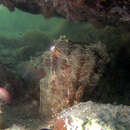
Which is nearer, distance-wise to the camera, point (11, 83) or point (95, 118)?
point (95, 118)

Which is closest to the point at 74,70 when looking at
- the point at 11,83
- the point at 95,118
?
the point at 95,118

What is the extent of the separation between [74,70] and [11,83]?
6.77 ft

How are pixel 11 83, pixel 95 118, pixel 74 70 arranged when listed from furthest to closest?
pixel 11 83 < pixel 74 70 < pixel 95 118

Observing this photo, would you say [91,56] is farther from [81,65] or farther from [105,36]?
[105,36]

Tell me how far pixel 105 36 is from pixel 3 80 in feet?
14.3

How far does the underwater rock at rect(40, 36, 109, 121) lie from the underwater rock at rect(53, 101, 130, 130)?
795 millimetres

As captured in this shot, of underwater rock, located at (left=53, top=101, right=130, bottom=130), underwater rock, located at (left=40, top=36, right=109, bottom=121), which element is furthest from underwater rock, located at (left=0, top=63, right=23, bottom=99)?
underwater rock, located at (left=53, top=101, right=130, bottom=130)

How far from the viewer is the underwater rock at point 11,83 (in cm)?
417

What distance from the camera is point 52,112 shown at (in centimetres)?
340

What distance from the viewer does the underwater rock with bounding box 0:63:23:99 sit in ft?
13.7

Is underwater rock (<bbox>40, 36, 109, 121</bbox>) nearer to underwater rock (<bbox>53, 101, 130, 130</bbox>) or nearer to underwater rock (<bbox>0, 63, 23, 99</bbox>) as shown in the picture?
underwater rock (<bbox>53, 101, 130, 130</bbox>)

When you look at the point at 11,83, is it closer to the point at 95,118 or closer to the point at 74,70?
the point at 74,70

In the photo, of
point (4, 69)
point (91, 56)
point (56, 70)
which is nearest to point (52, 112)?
point (56, 70)

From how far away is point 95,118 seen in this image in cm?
197
